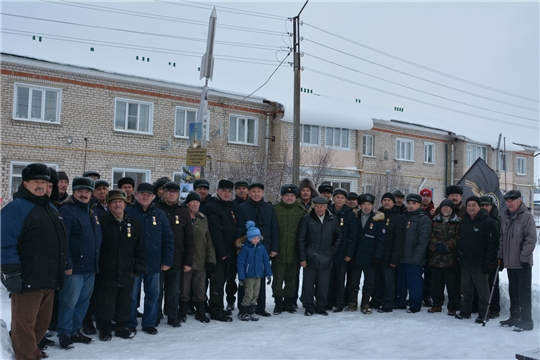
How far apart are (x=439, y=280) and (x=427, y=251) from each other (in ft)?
1.64

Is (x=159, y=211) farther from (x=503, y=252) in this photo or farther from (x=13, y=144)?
(x=13, y=144)

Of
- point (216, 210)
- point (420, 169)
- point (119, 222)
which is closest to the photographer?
point (119, 222)

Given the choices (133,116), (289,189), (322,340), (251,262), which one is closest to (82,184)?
(251,262)

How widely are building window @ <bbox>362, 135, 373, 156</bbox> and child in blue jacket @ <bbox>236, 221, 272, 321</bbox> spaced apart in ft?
62.2

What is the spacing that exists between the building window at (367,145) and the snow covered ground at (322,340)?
18070 millimetres

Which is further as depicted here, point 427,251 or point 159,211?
point 427,251

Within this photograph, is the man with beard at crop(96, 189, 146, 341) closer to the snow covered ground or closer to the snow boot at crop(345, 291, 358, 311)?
the snow covered ground

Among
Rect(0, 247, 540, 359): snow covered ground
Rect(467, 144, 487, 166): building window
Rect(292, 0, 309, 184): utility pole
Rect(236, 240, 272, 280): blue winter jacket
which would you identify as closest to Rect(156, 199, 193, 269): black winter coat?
Rect(236, 240, 272, 280): blue winter jacket

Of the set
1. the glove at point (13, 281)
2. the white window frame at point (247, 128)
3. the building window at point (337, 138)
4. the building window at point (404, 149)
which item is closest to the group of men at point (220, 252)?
the glove at point (13, 281)

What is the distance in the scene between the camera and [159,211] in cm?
627

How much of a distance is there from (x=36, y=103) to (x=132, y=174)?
4.09 m

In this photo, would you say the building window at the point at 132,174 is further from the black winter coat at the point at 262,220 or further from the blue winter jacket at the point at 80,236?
the blue winter jacket at the point at 80,236

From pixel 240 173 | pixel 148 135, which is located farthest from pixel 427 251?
pixel 148 135

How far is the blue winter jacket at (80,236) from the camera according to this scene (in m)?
5.38
